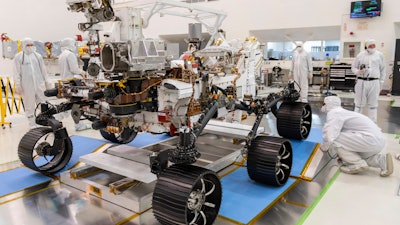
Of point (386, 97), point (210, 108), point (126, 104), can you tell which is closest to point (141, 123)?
point (126, 104)

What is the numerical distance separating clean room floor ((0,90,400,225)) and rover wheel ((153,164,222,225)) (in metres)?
0.29

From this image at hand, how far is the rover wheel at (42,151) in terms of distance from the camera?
4.49m

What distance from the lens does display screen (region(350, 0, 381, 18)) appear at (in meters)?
11.7

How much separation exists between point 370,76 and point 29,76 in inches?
294

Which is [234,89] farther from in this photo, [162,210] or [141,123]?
[162,210]

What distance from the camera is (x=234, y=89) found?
5.27m

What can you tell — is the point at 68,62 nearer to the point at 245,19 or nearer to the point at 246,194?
the point at 246,194

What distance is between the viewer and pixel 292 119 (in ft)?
19.3

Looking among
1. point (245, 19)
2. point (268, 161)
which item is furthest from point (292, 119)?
point (245, 19)

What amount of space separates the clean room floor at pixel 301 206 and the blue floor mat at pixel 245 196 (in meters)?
0.12

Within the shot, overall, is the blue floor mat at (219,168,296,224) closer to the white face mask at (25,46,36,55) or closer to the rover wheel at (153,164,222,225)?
the rover wheel at (153,164,222,225)

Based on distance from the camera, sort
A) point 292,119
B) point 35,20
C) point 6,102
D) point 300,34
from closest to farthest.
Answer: point 292,119
point 6,102
point 300,34
point 35,20

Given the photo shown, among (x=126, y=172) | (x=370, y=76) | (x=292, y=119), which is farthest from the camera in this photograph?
(x=370, y=76)

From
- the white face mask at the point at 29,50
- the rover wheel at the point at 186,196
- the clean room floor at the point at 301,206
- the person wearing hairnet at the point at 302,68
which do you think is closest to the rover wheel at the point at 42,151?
the clean room floor at the point at 301,206
